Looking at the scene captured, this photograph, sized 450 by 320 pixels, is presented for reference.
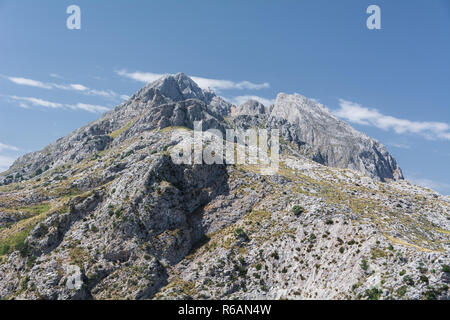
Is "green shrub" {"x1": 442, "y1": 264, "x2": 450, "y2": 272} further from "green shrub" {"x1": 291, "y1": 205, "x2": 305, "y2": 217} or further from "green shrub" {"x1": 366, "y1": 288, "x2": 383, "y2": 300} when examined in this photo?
"green shrub" {"x1": 291, "y1": 205, "x2": 305, "y2": 217}

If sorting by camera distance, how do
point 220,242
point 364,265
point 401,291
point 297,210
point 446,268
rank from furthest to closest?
point 220,242 < point 297,210 < point 364,265 < point 401,291 < point 446,268

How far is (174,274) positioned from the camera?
8650cm

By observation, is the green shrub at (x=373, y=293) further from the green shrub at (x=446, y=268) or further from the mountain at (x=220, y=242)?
the green shrub at (x=446, y=268)

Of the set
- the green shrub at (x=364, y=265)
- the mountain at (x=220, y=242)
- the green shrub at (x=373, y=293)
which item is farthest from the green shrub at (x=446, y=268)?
the green shrub at (x=364, y=265)

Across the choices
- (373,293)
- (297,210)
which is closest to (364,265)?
(373,293)

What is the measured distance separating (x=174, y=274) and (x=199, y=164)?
135 ft

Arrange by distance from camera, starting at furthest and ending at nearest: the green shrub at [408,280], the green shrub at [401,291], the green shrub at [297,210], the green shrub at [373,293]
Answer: the green shrub at [297,210], the green shrub at [373,293], the green shrub at [408,280], the green shrub at [401,291]

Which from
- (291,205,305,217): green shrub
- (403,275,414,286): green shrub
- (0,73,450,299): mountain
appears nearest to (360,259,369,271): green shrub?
(0,73,450,299): mountain

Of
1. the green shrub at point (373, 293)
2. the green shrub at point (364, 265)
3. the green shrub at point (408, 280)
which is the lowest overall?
the green shrub at point (373, 293)

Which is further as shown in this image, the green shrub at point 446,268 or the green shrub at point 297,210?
the green shrub at point 297,210

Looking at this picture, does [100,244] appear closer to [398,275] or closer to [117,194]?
[117,194]

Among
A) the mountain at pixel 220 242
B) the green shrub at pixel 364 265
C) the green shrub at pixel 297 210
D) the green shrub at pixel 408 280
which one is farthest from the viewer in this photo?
the green shrub at pixel 297 210

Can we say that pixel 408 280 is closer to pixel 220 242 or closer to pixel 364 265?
pixel 364 265
